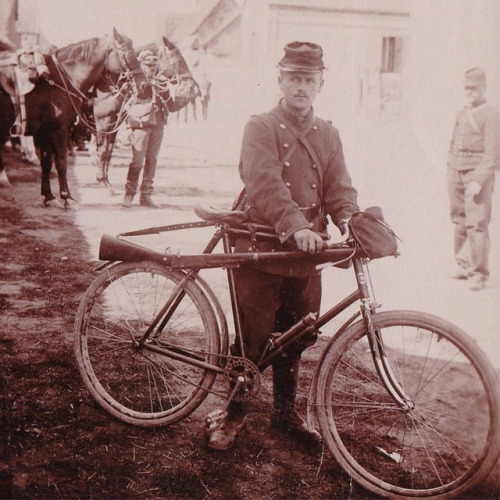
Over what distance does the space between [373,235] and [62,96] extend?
83.4 inches

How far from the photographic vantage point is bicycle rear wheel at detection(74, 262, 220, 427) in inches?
112

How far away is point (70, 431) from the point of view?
277cm

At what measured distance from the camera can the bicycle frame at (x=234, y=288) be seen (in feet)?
8.16

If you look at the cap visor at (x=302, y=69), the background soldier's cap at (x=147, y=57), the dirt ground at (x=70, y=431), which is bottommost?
the dirt ground at (x=70, y=431)

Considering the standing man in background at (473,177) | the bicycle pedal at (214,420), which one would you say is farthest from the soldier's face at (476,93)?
the bicycle pedal at (214,420)

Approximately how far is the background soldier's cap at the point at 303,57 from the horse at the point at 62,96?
3.24 feet

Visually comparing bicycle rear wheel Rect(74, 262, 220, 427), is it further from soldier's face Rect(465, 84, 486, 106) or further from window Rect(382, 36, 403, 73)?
soldier's face Rect(465, 84, 486, 106)

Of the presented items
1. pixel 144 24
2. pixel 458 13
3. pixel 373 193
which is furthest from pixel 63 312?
pixel 458 13

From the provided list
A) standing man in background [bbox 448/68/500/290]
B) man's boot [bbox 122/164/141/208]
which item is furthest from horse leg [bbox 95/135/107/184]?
standing man in background [bbox 448/68/500/290]

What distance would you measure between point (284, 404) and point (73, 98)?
2148 millimetres

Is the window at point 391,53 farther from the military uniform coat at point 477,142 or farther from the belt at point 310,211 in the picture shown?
the belt at point 310,211

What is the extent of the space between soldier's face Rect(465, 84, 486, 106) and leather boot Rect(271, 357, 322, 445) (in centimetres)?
153

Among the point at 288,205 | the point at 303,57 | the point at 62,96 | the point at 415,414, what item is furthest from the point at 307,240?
the point at 62,96

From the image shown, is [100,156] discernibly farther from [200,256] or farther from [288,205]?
[288,205]
